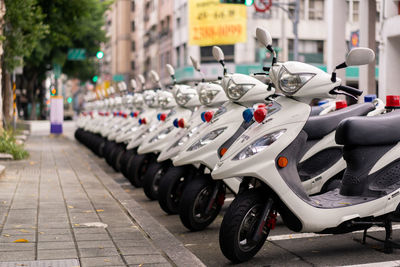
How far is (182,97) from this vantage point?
29.5 ft

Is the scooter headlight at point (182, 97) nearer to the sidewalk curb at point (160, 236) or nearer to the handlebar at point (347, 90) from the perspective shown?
the sidewalk curb at point (160, 236)

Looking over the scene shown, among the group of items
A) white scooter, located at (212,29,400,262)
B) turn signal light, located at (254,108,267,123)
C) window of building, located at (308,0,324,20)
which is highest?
window of building, located at (308,0,324,20)

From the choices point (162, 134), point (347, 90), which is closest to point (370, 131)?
point (347, 90)

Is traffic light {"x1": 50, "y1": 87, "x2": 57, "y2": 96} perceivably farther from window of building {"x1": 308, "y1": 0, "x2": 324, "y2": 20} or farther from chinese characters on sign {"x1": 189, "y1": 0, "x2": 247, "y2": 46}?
window of building {"x1": 308, "y1": 0, "x2": 324, "y2": 20}

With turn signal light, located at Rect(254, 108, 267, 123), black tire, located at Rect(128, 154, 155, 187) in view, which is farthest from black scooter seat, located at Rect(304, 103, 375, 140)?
black tire, located at Rect(128, 154, 155, 187)

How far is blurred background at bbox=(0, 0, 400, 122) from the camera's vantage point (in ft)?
65.4

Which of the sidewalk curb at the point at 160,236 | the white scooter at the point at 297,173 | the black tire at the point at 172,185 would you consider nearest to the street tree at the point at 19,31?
the sidewalk curb at the point at 160,236

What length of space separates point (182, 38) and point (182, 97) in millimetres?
41603

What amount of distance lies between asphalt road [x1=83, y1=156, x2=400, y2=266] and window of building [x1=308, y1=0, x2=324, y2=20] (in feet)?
132

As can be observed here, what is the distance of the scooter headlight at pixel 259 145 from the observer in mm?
4969

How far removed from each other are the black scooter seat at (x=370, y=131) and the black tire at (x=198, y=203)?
1.52 metres

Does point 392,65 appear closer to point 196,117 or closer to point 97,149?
point 97,149

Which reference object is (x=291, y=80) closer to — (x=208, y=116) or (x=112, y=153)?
(x=208, y=116)

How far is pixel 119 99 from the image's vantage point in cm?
1647
